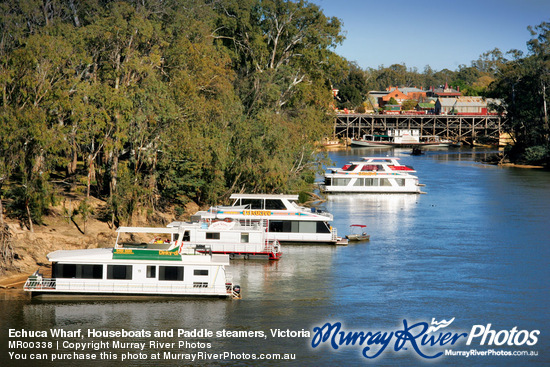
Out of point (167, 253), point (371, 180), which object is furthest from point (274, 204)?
point (371, 180)

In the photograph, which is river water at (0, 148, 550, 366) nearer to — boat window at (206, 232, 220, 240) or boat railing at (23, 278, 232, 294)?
boat railing at (23, 278, 232, 294)

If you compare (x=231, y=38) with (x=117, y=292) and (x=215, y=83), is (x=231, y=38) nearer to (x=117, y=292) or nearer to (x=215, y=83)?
(x=215, y=83)

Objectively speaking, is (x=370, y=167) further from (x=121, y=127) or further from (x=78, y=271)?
(x=78, y=271)

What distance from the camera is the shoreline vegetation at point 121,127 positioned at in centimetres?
3675

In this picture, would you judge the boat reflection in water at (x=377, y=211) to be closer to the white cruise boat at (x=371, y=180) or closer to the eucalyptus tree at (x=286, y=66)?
the white cruise boat at (x=371, y=180)

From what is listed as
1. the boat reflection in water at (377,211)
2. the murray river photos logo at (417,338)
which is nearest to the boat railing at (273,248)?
the boat reflection in water at (377,211)

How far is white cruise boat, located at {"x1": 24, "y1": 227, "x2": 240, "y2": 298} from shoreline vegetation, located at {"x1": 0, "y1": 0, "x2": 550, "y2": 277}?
3.92 metres

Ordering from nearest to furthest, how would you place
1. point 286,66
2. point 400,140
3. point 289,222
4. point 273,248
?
point 273,248
point 289,222
point 286,66
point 400,140

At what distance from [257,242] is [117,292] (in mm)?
10522

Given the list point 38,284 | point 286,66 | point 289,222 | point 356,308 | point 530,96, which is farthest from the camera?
point 530,96

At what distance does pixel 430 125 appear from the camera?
15738 cm

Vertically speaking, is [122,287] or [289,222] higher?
[289,222]

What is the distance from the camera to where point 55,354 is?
25.4 metres

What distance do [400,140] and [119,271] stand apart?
120027 millimetres
